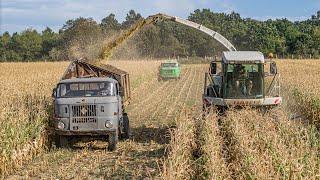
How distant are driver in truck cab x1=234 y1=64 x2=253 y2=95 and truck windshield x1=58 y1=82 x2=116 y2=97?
3.40 meters

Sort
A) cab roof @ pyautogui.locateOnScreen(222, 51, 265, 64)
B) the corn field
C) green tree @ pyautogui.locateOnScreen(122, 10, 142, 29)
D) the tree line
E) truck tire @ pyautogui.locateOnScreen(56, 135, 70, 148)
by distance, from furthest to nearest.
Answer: the tree line, green tree @ pyautogui.locateOnScreen(122, 10, 142, 29), cab roof @ pyautogui.locateOnScreen(222, 51, 265, 64), truck tire @ pyautogui.locateOnScreen(56, 135, 70, 148), the corn field

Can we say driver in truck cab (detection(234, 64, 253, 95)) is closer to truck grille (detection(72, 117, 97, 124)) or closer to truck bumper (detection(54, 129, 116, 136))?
truck bumper (detection(54, 129, 116, 136))

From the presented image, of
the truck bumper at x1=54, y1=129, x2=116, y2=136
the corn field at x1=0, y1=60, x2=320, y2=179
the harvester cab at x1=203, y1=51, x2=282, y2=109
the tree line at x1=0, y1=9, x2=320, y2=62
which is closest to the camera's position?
the corn field at x1=0, y1=60, x2=320, y2=179

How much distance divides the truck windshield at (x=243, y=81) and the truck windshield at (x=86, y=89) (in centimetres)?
318

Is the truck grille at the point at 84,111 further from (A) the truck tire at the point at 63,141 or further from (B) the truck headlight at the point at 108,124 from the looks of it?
(A) the truck tire at the point at 63,141

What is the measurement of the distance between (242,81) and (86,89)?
4.25 metres

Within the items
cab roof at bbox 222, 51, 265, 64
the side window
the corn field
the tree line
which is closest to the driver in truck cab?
cab roof at bbox 222, 51, 265, 64

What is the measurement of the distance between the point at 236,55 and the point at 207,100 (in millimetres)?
1489

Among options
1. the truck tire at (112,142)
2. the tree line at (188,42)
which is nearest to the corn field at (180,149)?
the truck tire at (112,142)

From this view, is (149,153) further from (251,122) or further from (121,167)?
(251,122)

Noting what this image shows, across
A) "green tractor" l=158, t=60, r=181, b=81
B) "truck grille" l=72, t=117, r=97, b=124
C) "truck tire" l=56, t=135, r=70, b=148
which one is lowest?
"truck tire" l=56, t=135, r=70, b=148

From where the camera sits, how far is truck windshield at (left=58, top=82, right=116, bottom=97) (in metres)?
13.5

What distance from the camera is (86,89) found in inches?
536

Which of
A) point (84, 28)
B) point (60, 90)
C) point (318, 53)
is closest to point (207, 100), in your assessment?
point (60, 90)
